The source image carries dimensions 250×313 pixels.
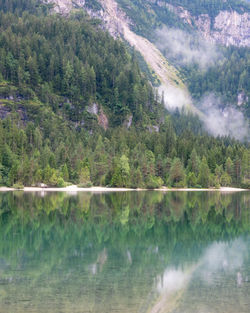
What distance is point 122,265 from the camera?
96.6ft

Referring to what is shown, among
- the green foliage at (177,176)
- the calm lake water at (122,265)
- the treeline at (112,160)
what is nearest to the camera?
the calm lake water at (122,265)

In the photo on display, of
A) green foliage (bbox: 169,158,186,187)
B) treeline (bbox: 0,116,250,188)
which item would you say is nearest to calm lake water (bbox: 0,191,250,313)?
treeline (bbox: 0,116,250,188)

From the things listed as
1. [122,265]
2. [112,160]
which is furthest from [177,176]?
[122,265]

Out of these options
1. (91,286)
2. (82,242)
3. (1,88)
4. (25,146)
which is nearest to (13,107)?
(1,88)

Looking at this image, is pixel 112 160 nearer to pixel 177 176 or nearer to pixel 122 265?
pixel 177 176

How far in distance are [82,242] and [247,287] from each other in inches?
645

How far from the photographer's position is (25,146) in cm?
15100

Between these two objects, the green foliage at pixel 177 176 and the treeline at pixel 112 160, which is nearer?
the treeline at pixel 112 160

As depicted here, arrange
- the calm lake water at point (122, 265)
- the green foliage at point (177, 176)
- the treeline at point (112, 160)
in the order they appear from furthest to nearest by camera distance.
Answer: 1. the green foliage at point (177, 176)
2. the treeline at point (112, 160)
3. the calm lake water at point (122, 265)

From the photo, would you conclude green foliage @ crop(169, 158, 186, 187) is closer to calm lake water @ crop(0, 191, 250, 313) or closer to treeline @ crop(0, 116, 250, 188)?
treeline @ crop(0, 116, 250, 188)

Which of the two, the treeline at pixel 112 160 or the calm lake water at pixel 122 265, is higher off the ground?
the calm lake water at pixel 122 265

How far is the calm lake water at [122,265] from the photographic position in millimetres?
21969

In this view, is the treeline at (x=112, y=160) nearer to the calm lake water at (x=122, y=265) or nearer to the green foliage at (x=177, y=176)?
the green foliage at (x=177, y=176)

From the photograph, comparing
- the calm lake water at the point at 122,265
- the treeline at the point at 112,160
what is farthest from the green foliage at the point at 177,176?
the calm lake water at the point at 122,265
